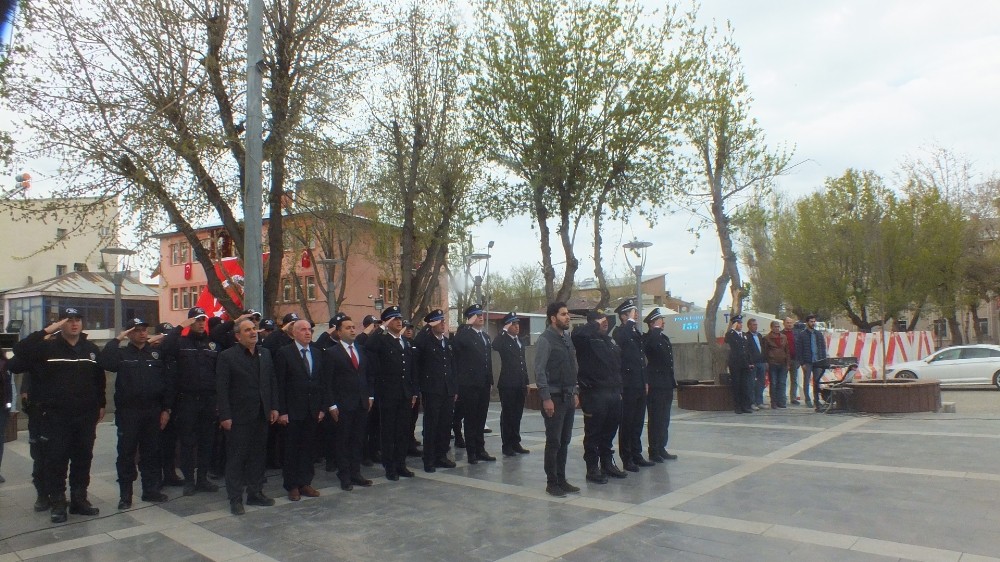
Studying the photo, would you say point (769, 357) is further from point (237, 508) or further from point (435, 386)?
point (237, 508)

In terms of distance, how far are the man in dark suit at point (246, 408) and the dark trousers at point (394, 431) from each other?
1.59 m

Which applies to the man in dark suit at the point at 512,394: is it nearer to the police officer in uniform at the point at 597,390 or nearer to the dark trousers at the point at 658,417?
the dark trousers at the point at 658,417

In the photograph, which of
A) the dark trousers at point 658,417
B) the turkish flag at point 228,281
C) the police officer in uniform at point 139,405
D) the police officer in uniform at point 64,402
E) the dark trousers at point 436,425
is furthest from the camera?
the turkish flag at point 228,281

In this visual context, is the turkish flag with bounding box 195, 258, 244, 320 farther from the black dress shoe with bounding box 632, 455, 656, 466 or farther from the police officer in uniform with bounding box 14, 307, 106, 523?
the black dress shoe with bounding box 632, 455, 656, 466

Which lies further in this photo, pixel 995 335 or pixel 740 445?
pixel 995 335

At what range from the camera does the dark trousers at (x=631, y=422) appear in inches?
345

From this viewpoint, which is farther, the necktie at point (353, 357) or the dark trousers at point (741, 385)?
the dark trousers at point (741, 385)

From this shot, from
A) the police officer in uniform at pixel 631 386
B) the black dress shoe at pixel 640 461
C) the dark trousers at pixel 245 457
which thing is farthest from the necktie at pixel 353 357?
the black dress shoe at pixel 640 461

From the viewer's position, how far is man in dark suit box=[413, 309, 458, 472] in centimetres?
902

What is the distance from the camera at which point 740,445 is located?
10203 millimetres

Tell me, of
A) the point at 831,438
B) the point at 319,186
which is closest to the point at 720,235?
the point at 831,438

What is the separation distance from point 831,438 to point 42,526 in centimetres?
974

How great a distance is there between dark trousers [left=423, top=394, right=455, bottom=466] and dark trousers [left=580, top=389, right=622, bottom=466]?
2.01 meters

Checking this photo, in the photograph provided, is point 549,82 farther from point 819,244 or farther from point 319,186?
point 819,244
